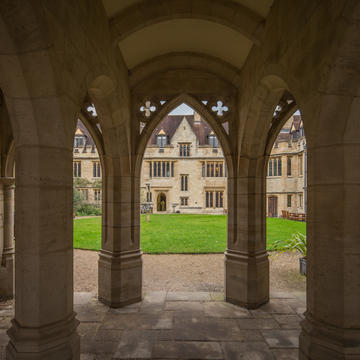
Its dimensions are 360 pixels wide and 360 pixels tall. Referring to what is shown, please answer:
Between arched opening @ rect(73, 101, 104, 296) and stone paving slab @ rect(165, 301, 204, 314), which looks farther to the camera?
arched opening @ rect(73, 101, 104, 296)

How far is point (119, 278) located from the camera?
454cm

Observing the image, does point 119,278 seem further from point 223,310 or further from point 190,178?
point 190,178

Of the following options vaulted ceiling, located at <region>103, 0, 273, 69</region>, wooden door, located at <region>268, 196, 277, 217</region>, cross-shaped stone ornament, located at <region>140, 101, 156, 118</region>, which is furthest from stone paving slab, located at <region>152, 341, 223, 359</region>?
wooden door, located at <region>268, 196, 277, 217</region>

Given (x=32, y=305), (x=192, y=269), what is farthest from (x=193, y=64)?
(x=192, y=269)

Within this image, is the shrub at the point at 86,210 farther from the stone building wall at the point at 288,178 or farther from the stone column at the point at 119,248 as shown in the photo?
the stone column at the point at 119,248

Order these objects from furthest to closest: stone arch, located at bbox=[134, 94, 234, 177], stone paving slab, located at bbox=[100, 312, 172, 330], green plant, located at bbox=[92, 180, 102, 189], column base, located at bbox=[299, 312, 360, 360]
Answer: green plant, located at bbox=[92, 180, 102, 189] → stone arch, located at bbox=[134, 94, 234, 177] → stone paving slab, located at bbox=[100, 312, 172, 330] → column base, located at bbox=[299, 312, 360, 360]

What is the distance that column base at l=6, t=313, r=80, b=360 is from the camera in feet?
6.68

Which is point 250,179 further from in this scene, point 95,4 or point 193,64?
point 95,4

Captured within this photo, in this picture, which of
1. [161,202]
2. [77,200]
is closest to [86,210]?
[77,200]

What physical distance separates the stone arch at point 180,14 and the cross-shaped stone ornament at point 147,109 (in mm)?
1691

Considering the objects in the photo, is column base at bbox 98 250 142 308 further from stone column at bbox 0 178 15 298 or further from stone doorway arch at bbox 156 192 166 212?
stone doorway arch at bbox 156 192 166 212

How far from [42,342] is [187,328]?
2.33m

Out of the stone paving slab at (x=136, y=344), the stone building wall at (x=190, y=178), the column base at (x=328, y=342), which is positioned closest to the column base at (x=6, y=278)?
the stone paving slab at (x=136, y=344)

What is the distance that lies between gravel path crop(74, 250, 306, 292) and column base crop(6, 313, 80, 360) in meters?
3.69
